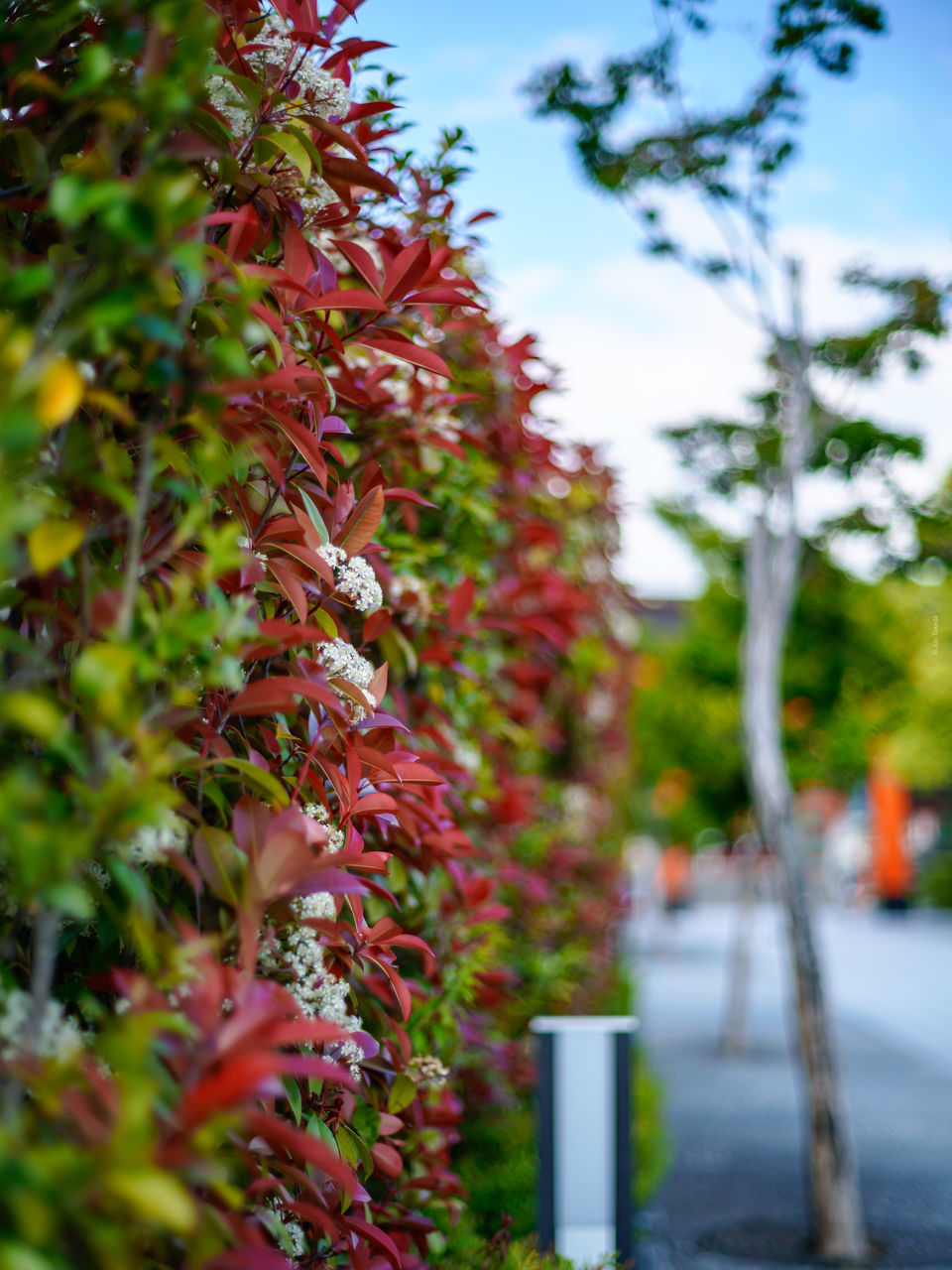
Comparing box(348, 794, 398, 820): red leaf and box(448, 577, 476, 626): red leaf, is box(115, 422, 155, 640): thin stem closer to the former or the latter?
Result: box(348, 794, 398, 820): red leaf

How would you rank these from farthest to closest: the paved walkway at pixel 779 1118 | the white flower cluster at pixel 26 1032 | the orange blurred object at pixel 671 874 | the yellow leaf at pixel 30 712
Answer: the orange blurred object at pixel 671 874
the paved walkway at pixel 779 1118
the white flower cluster at pixel 26 1032
the yellow leaf at pixel 30 712

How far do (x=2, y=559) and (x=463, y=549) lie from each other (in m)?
2.07

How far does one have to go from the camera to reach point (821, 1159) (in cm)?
414

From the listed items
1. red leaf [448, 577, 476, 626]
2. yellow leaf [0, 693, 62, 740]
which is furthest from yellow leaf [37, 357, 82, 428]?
red leaf [448, 577, 476, 626]

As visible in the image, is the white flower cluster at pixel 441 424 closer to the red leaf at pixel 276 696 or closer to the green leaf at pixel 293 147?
the green leaf at pixel 293 147

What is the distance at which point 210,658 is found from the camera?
1075mm

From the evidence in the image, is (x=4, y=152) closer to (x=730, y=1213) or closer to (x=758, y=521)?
(x=758, y=521)

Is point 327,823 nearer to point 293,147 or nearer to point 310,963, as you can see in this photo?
point 310,963

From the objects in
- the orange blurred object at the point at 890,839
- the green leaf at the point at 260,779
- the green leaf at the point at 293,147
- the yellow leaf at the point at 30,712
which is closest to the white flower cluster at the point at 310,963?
the green leaf at the point at 260,779

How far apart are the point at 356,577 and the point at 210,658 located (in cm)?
36

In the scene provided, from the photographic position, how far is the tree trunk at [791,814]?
161 inches

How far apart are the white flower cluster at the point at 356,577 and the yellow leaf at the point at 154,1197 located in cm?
80

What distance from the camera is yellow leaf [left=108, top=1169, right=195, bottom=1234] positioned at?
69cm

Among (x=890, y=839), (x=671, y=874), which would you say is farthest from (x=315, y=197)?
(x=890, y=839)
